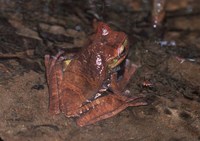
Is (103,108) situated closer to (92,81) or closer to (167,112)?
(92,81)

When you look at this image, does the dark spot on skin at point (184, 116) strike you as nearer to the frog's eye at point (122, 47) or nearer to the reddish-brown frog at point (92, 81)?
the reddish-brown frog at point (92, 81)

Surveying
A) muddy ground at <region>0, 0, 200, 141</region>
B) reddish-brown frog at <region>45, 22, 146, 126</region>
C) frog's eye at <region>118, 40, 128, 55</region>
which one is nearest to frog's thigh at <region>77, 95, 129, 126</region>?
reddish-brown frog at <region>45, 22, 146, 126</region>

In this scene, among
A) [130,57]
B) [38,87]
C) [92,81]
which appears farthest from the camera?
[130,57]

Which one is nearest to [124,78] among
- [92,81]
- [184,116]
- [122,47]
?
[122,47]

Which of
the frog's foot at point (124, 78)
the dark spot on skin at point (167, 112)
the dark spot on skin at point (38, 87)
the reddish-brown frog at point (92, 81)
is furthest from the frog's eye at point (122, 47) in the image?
the dark spot on skin at point (38, 87)

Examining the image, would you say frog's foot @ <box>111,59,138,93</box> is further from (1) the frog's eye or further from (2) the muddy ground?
(1) the frog's eye

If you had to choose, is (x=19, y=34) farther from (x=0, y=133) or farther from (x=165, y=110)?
(x=165, y=110)

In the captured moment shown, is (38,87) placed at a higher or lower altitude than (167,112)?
higher
